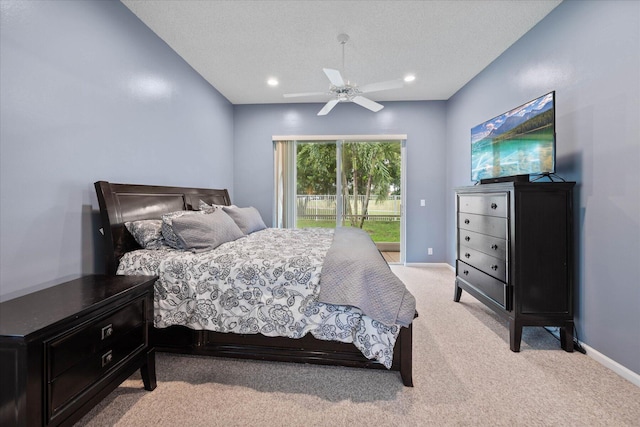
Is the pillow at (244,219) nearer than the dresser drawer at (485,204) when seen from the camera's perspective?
No

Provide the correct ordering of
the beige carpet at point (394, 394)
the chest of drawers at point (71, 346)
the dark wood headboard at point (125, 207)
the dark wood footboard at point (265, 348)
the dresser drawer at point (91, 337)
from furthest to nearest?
the dark wood headboard at point (125, 207) < the dark wood footboard at point (265, 348) < the beige carpet at point (394, 394) < the dresser drawer at point (91, 337) < the chest of drawers at point (71, 346)

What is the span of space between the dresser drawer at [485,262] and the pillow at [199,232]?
A: 7.84ft

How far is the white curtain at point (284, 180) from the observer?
4805 mm

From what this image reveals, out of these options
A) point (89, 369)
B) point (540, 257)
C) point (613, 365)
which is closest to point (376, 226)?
point (540, 257)

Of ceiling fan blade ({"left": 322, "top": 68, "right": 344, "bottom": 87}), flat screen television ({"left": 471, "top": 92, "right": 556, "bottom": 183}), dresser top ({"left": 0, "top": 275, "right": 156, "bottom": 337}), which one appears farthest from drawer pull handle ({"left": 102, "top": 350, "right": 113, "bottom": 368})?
flat screen television ({"left": 471, "top": 92, "right": 556, "bottom": 183})

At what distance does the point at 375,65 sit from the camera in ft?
10.9

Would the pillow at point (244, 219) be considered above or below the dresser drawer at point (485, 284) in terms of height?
above

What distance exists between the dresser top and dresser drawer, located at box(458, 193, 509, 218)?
Result: 2.68 meters

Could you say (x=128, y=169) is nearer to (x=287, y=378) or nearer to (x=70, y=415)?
(x=70, y=415)

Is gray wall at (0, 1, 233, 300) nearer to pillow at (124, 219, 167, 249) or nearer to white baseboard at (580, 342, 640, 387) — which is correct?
pillow at (124, 219, 167, 249)

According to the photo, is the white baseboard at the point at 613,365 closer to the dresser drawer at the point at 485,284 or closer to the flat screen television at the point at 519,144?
the dresser drawer at the point at 485,284

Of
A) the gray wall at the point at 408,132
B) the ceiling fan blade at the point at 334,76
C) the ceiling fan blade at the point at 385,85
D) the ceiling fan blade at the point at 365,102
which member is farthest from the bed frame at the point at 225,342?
the gray wall at the point at 408,132

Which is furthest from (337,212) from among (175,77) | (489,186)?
(175,77)

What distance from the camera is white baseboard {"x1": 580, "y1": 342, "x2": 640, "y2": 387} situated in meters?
1.75
